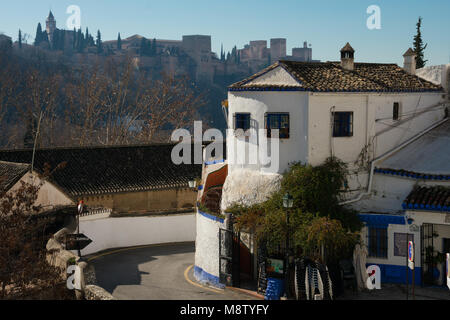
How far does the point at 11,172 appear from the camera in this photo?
1299 inches

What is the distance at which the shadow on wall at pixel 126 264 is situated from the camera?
2687 cm

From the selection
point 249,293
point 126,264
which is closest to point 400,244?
point 249,293

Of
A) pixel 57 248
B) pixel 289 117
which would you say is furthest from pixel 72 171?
pixel 289 117

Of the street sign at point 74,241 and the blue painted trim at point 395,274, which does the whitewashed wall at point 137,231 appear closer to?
the street sign at point 74,241

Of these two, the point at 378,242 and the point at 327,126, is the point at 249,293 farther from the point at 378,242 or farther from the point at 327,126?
the point at 327,126

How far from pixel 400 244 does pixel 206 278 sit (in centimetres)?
880

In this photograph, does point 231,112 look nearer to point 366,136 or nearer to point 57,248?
point 366,136

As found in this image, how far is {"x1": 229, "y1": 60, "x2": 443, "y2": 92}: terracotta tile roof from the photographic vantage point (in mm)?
24938

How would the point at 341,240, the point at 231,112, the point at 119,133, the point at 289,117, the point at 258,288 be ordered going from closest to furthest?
the point at 341,240
the point at 258,288
the point at 289,117
the point at 231,112
the point at 119,133

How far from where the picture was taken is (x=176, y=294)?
2433 cm

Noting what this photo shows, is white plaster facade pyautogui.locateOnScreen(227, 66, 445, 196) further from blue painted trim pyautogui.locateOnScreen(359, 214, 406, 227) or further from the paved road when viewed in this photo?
the paved road

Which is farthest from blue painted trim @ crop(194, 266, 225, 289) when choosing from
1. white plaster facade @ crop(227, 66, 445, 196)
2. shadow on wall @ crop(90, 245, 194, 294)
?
white plaster facade @ crop(227, 66, 445, 196)

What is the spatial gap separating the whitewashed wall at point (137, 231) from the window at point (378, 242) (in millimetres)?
14661

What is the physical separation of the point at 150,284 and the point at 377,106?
13609 mm
